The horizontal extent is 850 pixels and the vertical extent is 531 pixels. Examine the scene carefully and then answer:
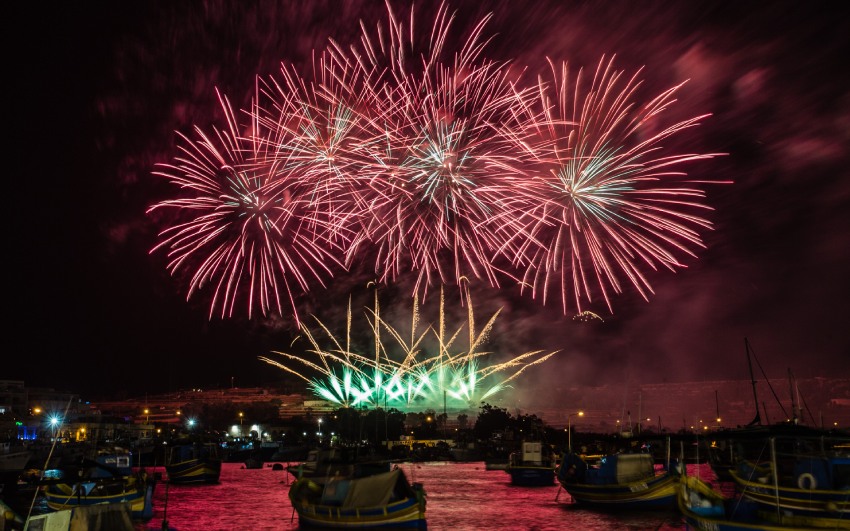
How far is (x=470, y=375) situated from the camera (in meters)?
59.5

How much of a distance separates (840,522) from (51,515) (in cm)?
1814

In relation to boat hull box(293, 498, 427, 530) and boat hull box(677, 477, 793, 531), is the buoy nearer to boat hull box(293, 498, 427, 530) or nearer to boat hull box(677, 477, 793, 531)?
boat hull box(677, 477, 793, 531)

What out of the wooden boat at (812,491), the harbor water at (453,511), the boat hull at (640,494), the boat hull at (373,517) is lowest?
the harbor water at (453,511)

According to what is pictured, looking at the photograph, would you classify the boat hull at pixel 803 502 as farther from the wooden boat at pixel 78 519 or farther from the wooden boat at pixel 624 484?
the wooden boat at pixel 78 519

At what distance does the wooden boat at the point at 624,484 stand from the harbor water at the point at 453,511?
2.00 ft

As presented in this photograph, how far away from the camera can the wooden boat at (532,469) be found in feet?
178

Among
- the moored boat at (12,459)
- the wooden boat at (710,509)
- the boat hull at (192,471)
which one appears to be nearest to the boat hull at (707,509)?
the wooden boat at (710,509)

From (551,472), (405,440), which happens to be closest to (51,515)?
(551,472)

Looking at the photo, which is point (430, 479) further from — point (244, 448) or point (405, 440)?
point (405, 440)

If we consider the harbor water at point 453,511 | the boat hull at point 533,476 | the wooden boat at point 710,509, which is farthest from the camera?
the boat hull at point 533,476

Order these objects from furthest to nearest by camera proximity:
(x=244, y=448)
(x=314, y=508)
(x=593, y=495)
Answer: (x=244, y=448) → (x=593, y=495) → (x=314, y=508)

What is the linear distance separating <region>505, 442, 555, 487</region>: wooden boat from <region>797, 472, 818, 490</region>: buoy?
33.3 metres

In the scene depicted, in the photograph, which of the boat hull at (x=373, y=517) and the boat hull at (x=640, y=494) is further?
the boat hull at (x=640, y=494)

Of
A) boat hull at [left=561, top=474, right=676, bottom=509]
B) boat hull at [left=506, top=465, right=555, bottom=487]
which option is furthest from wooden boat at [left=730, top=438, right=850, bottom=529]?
boat hull at [left=506, top=465, right=555, bottom=487]
